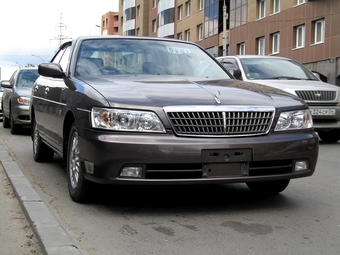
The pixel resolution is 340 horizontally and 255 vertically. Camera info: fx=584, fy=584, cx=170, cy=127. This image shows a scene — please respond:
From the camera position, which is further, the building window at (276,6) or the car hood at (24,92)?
the building window at (276,6)

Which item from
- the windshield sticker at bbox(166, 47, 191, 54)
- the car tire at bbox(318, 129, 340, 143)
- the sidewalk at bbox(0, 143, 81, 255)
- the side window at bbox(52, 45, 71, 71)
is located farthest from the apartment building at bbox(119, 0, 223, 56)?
the sidewalk at bbox(0, 143, 81, 255)

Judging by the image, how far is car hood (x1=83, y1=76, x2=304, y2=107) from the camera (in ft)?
16.2

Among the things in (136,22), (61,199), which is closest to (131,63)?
(61,199)

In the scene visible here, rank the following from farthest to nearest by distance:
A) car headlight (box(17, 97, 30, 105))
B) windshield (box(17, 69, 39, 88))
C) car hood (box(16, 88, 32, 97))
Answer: windshield (box(17, 69, 39, 88)), car hood (box(16, 88, 32, 97)), car headlight (box(17, 97, 30, 105))

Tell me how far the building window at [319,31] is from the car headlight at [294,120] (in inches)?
1105

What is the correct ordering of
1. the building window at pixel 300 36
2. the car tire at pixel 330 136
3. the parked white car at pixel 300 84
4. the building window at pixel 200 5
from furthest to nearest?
the building window at pixel 200 5, the building window at pixel 300 36, the car tire at pixel 330 136, the parked white car at pixel 300 84

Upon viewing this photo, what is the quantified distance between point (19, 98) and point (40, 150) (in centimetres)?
597

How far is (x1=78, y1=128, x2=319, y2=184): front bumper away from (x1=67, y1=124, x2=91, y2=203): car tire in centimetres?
25

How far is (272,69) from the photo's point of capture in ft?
41.5

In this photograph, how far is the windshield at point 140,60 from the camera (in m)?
6.24

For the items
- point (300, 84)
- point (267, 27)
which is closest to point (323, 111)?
point (300, 84)

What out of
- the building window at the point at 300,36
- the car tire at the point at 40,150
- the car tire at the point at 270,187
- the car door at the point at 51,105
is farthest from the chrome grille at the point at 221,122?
the building window at the point at 300,36

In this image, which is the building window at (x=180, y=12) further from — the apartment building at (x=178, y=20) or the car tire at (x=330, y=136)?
the car tire at (x=330, y=136)

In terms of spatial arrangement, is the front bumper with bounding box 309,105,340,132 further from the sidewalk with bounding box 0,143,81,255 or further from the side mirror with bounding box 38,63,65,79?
the sidewalk with bounding box 0,143,81,255
